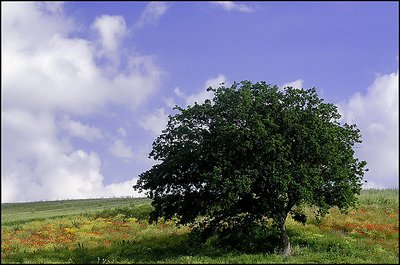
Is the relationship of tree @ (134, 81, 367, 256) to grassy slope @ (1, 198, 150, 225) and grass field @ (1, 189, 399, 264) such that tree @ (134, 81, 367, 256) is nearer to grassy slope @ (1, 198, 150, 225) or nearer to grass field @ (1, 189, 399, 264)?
grass field @ (1, 189, 399, 264)

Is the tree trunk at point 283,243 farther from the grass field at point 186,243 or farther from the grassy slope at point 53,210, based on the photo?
the grassy slope at point 53,210

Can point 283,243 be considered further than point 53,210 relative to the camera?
No

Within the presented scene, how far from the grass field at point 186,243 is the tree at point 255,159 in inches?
117

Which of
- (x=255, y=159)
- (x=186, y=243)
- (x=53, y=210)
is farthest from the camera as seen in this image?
(x=53, y=210)

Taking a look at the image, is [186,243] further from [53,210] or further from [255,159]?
[53,210]

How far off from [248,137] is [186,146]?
5210 millimetres

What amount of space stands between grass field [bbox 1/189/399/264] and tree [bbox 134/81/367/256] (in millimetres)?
2964

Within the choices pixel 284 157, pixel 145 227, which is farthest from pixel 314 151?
pixel 145 227

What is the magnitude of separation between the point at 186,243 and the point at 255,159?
43.6ft

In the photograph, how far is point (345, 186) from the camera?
3650cm

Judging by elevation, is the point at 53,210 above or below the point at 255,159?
below

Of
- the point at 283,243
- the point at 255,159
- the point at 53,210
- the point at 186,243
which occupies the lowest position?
the point at 186,243

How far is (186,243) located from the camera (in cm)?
4325

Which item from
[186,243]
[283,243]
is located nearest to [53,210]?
[186,243]
